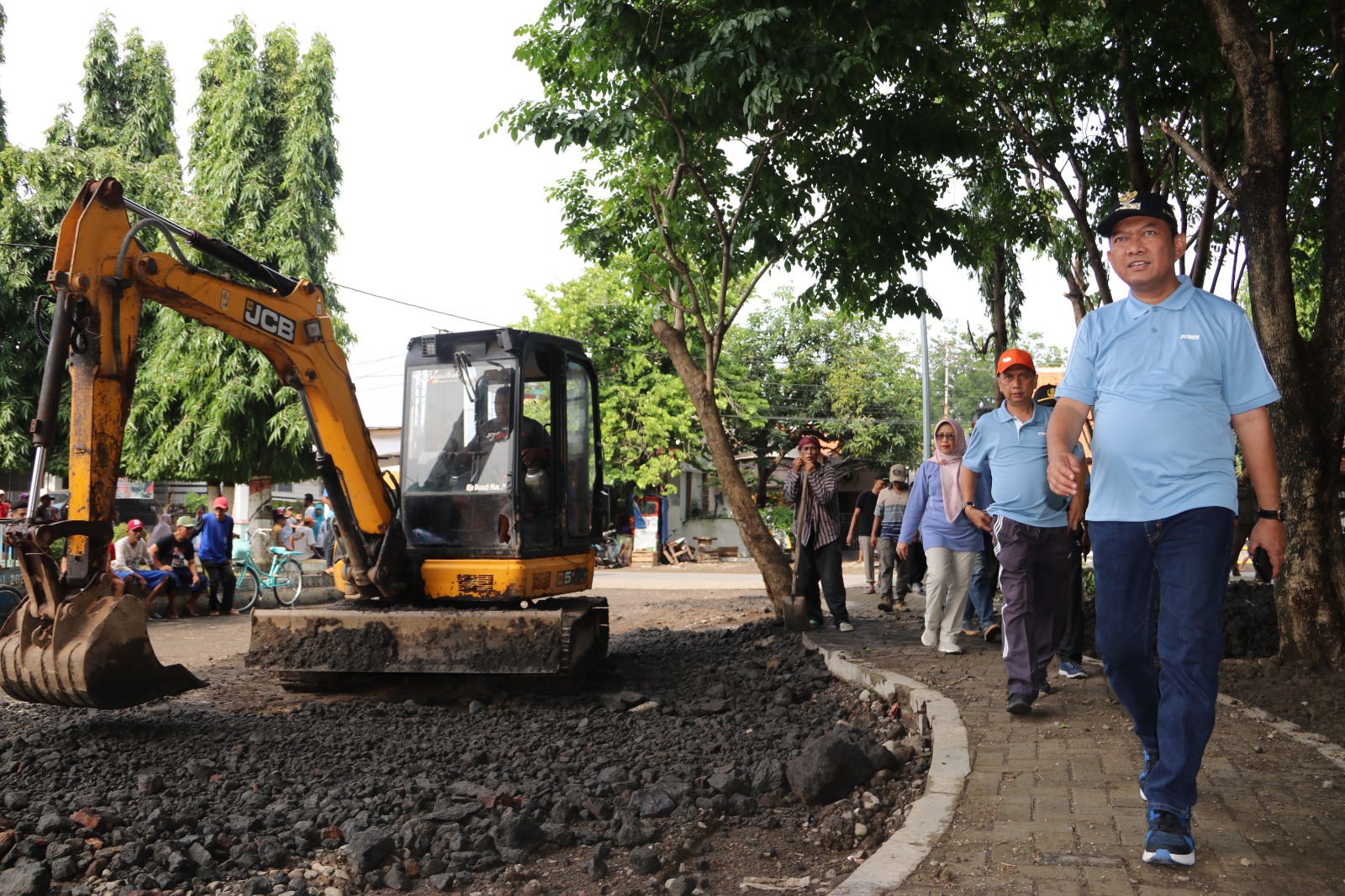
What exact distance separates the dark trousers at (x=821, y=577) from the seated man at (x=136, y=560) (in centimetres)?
843

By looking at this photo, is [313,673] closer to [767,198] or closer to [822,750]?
[822,750]

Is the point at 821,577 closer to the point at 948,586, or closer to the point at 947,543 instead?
the point at 948,586

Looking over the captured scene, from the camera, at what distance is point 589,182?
12461 millimetres

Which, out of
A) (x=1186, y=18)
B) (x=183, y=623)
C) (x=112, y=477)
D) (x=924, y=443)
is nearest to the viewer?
(x=112, y=477)

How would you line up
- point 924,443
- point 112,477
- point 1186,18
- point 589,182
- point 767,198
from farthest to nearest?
point 924,443 → point 589,182 → point 767,198 → point 1186,18 → point 112,477

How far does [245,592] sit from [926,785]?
14.5 m

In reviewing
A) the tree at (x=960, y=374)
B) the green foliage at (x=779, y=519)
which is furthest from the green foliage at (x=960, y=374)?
the green foliage at (x=779, y=519)

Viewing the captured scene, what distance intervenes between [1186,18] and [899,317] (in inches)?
147

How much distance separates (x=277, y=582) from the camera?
16625mm

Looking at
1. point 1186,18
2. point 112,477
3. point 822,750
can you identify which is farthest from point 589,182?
point 822,750

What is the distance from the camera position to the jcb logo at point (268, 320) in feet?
25.9

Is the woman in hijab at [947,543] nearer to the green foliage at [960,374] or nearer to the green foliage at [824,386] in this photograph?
the green foliage at [824,386]

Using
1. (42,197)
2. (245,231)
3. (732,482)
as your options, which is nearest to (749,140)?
(732,482)

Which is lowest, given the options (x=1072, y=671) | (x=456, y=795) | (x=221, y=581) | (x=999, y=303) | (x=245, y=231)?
(x=456, y=795)
